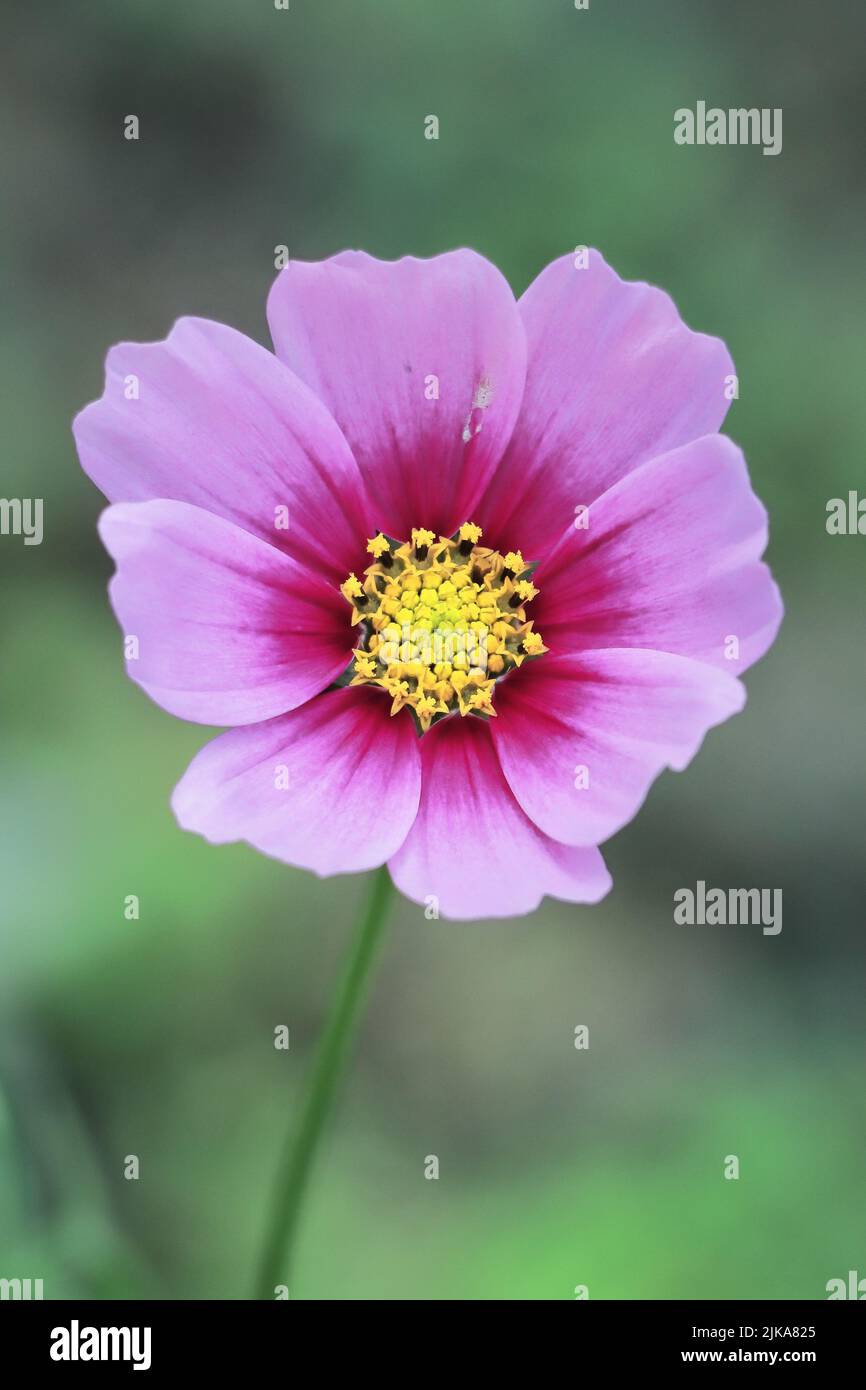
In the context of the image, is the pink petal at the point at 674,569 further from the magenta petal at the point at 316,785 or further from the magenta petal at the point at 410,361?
the magenta petal at the point at 316,785

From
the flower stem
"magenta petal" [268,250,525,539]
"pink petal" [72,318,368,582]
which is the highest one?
"magenta petal" [268,250,525,539]

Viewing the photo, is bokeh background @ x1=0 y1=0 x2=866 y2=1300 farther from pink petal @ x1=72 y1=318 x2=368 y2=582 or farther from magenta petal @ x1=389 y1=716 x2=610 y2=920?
pink petal @ x1=72 y1=318 x2=368 y2=582

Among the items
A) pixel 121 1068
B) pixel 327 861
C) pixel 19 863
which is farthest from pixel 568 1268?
pixel 327 861

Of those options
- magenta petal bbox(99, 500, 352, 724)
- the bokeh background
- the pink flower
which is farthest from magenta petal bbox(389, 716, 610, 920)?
the bokeh background

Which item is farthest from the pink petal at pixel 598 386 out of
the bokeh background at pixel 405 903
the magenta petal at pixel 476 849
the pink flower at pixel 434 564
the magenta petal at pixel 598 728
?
the bokeh background at pixel 405 903

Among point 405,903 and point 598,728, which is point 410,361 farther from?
point 405,903

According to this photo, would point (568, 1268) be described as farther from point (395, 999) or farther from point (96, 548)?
point (96, 548)
